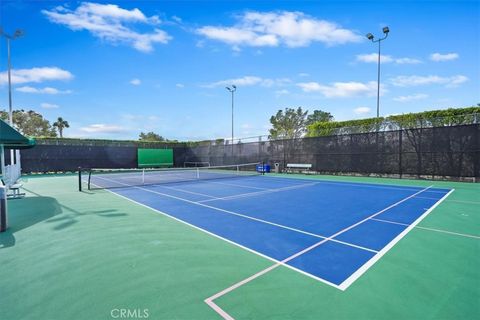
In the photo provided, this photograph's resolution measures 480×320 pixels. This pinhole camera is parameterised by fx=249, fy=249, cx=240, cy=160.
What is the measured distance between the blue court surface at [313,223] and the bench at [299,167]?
10.4 metres

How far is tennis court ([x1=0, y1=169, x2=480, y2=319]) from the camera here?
2451mm

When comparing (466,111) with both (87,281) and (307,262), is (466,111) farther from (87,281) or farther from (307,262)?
(87,281)

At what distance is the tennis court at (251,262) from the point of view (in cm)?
245

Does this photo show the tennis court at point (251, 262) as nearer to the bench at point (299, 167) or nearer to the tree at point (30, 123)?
the bench at point (299, 167)

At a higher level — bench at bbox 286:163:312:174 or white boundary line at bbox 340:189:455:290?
bench at bbox 286:163:312:174

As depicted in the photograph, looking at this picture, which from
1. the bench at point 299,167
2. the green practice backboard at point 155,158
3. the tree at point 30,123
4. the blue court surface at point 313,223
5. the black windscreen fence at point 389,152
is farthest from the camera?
the tree at point 30,123

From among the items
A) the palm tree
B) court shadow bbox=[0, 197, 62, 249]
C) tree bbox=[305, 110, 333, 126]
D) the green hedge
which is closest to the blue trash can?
the green hedge

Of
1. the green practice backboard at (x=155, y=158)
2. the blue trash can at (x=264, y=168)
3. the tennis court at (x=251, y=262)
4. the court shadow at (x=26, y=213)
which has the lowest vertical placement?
the court shadow at (x=26, y=213)

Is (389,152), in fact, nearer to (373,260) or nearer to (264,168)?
(264,168)

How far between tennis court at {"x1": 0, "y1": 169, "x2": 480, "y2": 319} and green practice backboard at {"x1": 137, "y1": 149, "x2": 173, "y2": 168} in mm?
23059

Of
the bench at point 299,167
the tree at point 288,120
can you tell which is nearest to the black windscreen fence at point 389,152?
the bench at point 299,167

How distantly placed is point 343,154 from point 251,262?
15.8m

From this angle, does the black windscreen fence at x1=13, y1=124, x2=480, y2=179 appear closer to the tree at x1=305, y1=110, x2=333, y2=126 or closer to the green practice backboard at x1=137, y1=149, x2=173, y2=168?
the green practice backboard at x1=137, y1=149, x2=173, y2=168

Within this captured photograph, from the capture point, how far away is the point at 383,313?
7.57ft
